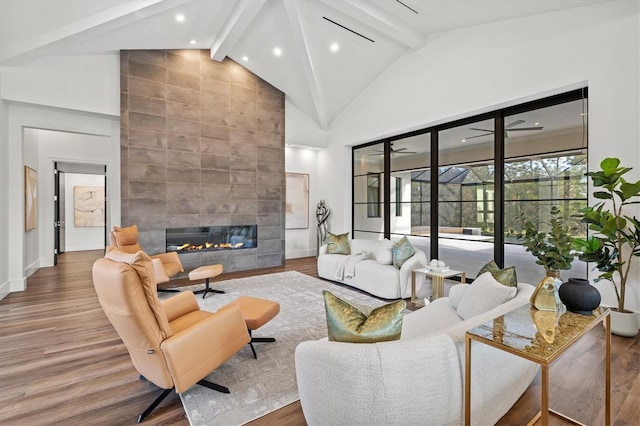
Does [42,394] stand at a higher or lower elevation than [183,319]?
lower

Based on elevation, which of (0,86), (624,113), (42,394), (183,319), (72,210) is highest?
(0,86)

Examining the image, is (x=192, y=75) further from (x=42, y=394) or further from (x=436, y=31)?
(x=42, y=394)

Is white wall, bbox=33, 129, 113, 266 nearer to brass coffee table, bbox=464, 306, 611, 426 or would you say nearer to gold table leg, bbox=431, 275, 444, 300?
gold table leg, bbox=431, 275, 444, 300

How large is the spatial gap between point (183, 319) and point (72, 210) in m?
9.17

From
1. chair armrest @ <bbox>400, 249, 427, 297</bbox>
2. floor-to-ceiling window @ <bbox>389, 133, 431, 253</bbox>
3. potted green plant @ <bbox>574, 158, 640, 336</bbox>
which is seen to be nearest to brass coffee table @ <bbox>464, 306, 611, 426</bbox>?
potted green plant @ <bbox>574, 158, 640, 336</bbox>

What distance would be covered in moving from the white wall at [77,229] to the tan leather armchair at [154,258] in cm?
580

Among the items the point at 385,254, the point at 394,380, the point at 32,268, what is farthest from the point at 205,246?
the point at 394,380

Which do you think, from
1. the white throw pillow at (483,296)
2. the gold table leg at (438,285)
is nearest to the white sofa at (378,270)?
the gold table leg at (438,285)

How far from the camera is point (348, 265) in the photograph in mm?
4930

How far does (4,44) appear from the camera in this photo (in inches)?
168

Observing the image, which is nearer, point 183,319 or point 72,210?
point 183,319

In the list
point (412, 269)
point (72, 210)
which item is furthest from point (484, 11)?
point (72, 210)

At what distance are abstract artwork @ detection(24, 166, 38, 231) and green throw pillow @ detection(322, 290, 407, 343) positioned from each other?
6426 millimetres

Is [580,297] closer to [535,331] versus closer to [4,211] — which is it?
[535,331]
